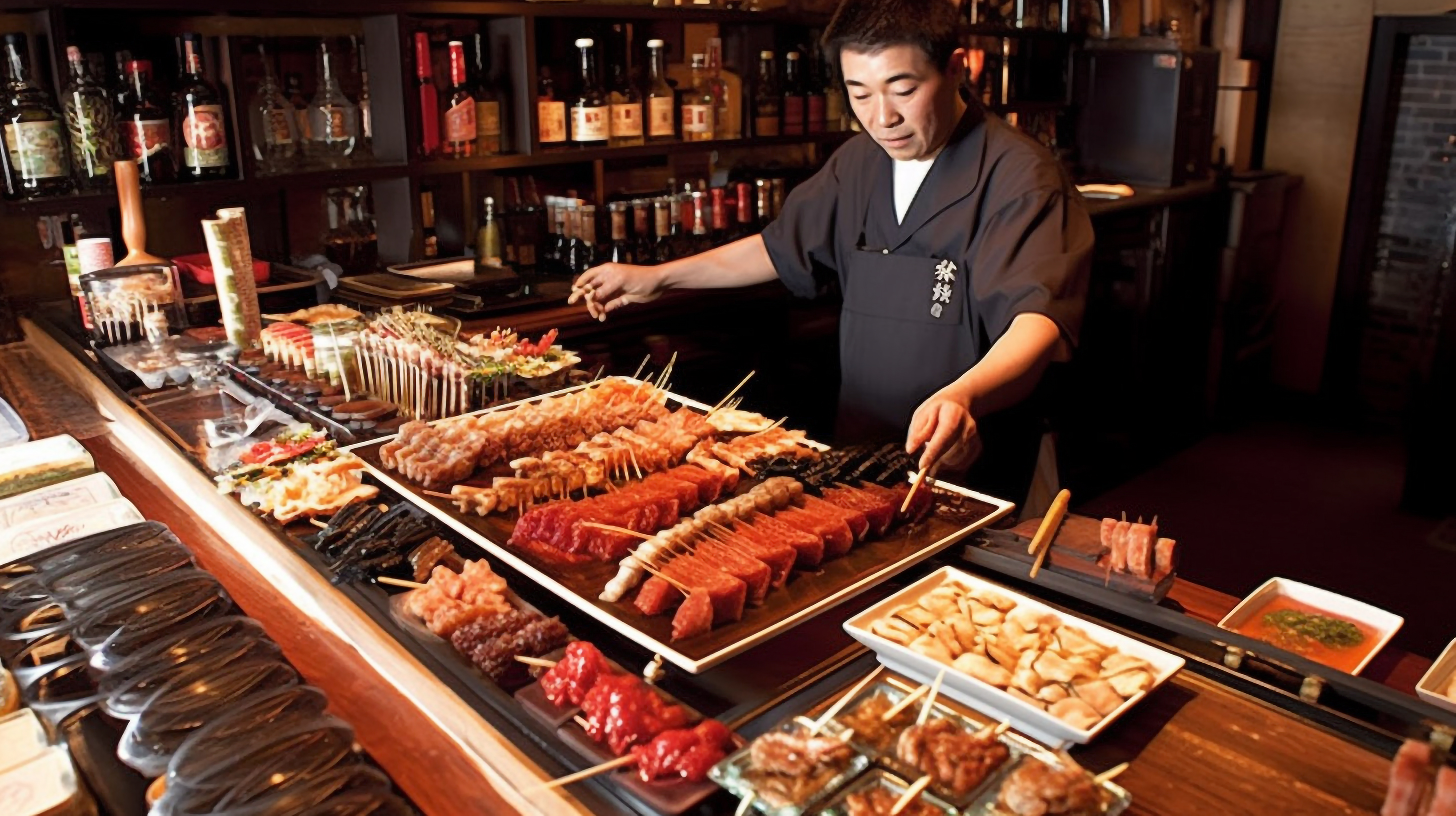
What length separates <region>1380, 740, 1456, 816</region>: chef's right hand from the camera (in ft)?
3.52

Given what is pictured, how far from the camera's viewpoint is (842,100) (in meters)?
5.07

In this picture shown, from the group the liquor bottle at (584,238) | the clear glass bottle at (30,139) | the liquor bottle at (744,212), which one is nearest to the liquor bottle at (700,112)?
the liquor bottle at (744,212)

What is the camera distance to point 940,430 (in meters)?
1.90

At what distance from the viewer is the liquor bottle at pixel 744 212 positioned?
190 inches

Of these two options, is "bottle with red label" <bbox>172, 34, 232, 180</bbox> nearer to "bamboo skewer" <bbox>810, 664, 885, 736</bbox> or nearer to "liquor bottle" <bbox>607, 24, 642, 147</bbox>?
"liquor bottle" <bbox>607, 24, 642, 147</bbox>

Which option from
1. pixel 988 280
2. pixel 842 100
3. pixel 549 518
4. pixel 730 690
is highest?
pixel 842 100

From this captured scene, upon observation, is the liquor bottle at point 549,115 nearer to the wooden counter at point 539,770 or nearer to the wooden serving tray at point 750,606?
the wooden serving tray at point 750,606

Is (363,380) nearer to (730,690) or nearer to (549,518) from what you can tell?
(549,518)

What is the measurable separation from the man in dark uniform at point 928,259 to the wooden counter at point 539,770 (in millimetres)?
638

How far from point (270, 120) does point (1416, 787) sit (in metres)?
3.80

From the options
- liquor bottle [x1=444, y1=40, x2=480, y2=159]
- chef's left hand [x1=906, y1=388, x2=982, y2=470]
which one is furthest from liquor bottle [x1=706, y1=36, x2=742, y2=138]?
chef's left hand [x1=906, y1=388, x2=982, y2=470]

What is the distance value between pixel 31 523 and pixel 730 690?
133cm

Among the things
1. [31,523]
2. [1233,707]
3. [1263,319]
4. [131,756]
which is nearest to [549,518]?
[131,756]

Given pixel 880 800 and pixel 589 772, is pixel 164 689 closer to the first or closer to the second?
pixel 589 772
